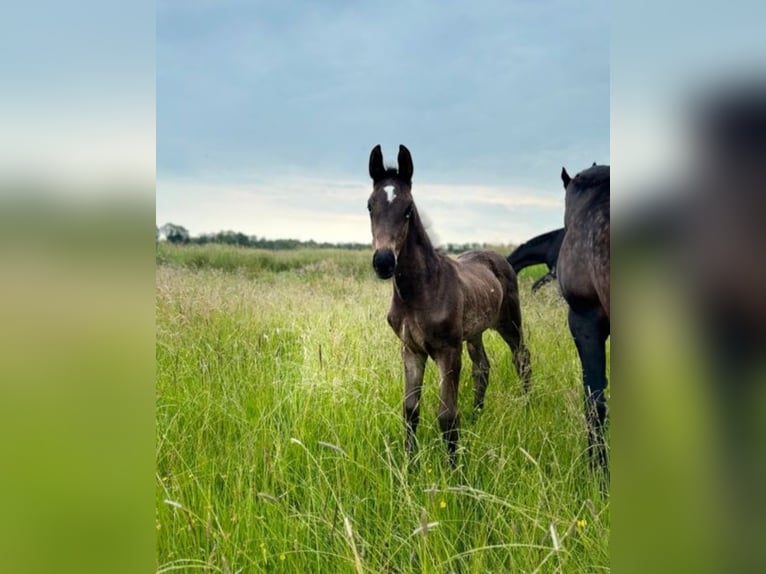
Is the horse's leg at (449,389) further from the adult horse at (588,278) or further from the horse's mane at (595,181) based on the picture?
the horse's mane at (595,181)

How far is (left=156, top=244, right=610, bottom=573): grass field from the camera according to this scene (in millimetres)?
1379

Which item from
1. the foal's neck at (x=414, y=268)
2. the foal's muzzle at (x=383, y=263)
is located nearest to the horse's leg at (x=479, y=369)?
the foal's neck at (x=414, y=268)

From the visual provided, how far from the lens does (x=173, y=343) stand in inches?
109

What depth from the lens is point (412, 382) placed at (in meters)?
2.52

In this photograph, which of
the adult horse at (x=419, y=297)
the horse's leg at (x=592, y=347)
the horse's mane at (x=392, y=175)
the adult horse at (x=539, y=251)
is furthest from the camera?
the adult horse at (x=539, y=251)

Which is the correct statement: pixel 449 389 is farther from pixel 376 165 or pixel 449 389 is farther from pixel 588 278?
pixel 376 165

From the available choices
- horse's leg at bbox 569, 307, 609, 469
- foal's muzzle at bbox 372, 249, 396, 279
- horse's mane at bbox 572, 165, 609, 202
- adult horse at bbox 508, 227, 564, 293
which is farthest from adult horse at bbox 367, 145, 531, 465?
adult horse at bbox 508, 227, 564, 293

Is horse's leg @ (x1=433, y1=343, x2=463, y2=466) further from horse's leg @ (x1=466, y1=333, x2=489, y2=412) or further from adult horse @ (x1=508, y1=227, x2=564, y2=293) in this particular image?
adult horse @ (x1=508, y1=227, x2=564, y2=293)

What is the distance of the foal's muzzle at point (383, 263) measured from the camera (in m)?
1.97

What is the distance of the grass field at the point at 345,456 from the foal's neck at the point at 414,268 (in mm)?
454
